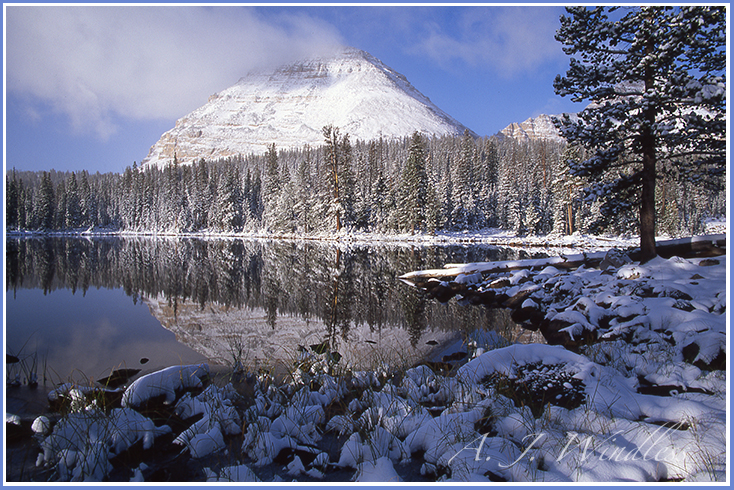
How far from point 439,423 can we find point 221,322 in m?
7.10

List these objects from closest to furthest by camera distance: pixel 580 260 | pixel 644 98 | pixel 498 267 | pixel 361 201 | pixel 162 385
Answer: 1. pixel 162 385
2. pixel 644 98
3. pixel 580 260
4. pixel 498 267
5. pixel 361 201

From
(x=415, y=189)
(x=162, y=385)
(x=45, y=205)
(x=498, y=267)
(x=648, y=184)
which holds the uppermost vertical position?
(x=45, y=205)

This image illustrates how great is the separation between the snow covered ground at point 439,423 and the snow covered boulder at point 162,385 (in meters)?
0.01

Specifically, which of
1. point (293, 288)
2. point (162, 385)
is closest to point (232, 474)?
point (162, 385)

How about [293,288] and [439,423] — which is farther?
[293,288]

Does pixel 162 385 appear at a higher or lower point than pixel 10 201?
lower

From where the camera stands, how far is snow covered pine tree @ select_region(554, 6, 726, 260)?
800 cm

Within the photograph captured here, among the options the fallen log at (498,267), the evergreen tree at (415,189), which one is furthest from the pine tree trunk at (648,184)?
the evergreen tree at (415,189)

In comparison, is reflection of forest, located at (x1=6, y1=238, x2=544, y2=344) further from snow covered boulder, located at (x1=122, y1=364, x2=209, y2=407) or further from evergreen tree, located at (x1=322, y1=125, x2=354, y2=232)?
evergreen tree, located at (x1=322, y1=125, x2=354, y2=232)

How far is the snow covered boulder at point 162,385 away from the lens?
3.57 metres

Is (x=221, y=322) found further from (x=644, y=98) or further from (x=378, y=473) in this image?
(x=644, y=98)

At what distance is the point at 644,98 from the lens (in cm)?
856

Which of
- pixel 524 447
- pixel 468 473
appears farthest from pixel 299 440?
pixel 524 447

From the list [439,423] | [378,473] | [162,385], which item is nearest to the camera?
[378,473]
